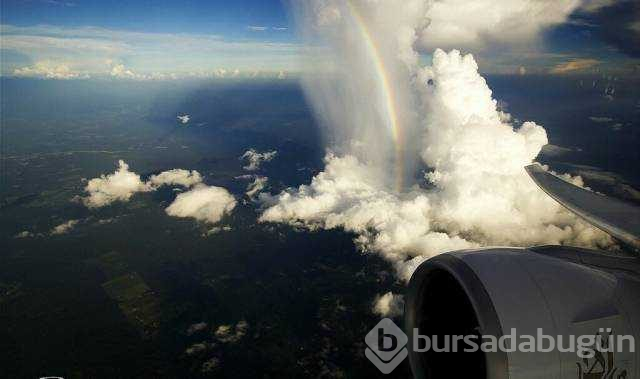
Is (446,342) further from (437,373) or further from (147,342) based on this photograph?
(147,342)

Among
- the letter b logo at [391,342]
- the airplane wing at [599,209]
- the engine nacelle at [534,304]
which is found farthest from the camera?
the letter b logo at [391,342]

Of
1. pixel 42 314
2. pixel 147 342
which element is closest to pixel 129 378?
pixel 147 342

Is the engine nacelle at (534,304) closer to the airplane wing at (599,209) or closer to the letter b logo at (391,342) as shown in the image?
the airplane wing at (599,209)

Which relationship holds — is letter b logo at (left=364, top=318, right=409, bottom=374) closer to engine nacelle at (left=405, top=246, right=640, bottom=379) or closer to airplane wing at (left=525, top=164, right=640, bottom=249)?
engine nacelle at (left=405, top=246, right=640, bottom=379)

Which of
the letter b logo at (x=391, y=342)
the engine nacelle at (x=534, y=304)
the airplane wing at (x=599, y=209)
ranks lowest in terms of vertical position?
the letter b logo at (x=391, y=342)

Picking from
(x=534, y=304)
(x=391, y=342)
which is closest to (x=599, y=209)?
(x=534, y=304)

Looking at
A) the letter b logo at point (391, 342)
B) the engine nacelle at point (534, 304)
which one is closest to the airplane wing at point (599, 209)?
the engine nacelle at point (534, 304)

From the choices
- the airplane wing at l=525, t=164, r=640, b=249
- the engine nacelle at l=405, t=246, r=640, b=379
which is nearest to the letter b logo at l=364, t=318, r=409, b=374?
the engine nacelle at l=405, t=246, r=640, b=379
